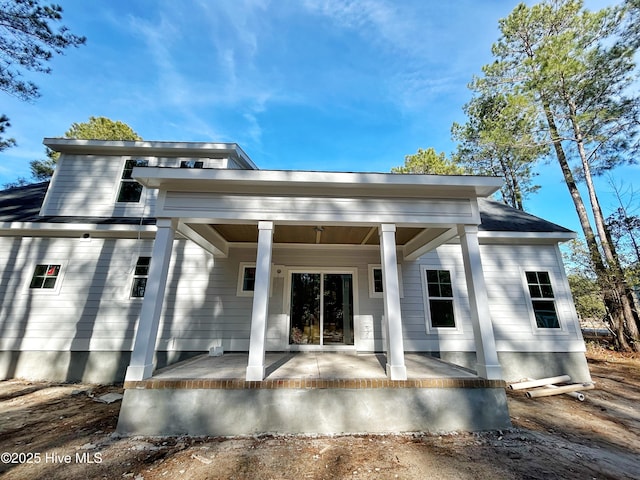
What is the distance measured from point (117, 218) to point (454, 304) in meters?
8.51

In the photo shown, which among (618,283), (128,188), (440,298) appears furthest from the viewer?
(618,283)

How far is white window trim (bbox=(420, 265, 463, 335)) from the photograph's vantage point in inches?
234

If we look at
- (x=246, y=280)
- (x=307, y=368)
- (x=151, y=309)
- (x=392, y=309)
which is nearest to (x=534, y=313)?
(x=392, y=309)

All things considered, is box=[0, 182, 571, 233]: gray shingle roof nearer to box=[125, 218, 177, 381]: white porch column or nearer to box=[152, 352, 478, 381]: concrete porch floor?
box=[125, 218, 177, 381]: white porch column

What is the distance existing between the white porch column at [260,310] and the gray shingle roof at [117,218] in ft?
12.5

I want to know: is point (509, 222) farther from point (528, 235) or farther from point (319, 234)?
point (319, 234)

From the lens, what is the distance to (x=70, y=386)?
5203 mm

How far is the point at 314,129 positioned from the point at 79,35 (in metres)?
8.30

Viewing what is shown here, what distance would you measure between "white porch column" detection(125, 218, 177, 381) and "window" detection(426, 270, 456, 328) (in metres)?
5.56

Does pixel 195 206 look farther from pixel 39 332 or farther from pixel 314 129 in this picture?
pixel 314 129

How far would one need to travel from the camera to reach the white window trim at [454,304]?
234 inches

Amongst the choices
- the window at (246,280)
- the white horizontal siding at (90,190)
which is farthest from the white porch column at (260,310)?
the white horizontal siding at (90,190)

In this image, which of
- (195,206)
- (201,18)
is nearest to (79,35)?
(201,18)

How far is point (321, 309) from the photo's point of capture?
6027mm
